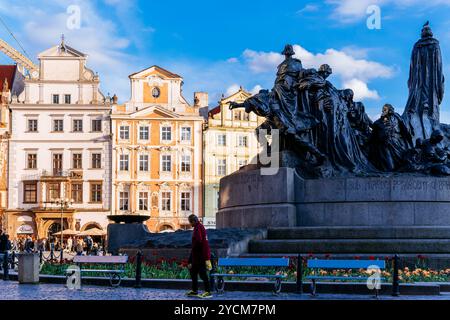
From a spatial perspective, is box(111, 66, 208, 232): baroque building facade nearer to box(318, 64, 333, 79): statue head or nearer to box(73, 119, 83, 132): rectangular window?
box(73, 119, 83, 132): rectangular window

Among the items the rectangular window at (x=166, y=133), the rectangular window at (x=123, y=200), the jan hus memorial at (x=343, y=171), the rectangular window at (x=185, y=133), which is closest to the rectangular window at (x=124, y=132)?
the rectangular window at (x=166, y=133)

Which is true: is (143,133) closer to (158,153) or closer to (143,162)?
(158,153)

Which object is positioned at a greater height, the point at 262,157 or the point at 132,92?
the point at 132,92

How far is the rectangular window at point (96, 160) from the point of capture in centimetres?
5878

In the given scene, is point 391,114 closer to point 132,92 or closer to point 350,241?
point 350,241

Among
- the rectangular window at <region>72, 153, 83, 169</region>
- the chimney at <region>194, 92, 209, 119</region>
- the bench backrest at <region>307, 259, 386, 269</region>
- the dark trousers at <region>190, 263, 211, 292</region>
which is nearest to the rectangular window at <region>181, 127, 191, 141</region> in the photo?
the chimney at <region>194, 92, 209, 119</region>

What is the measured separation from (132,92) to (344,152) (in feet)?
127

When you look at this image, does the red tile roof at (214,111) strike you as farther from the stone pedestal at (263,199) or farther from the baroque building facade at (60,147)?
the stone pedestal at (263,199)

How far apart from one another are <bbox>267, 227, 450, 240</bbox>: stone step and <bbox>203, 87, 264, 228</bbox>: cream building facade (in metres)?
41.0

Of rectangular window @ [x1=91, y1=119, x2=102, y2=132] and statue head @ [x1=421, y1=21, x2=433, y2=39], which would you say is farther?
rectangular window @ [x1=91, y1=119, x2=102, y2=132]

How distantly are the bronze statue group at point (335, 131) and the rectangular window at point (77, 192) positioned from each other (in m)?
38.4

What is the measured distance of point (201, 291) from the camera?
14016 mm

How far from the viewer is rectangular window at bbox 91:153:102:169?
58.8m
